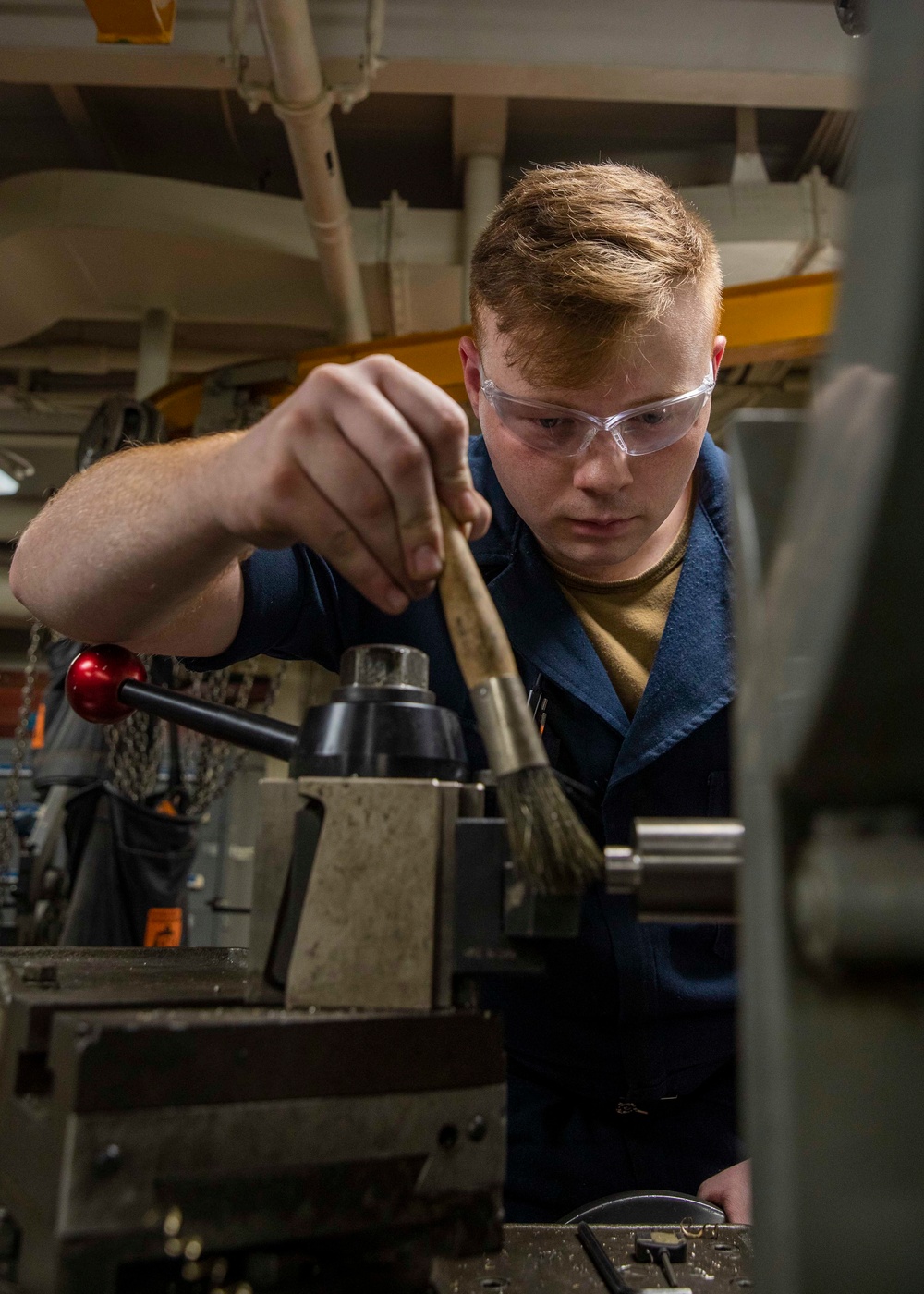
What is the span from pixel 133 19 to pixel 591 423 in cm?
171

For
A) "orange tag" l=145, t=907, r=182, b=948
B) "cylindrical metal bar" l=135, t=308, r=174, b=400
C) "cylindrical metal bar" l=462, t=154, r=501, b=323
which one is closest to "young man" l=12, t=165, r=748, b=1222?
"cylindrical metal bar" l=462, t=154, r=501, b=323

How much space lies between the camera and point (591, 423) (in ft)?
4.10

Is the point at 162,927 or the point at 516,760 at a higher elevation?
the point at 516,760

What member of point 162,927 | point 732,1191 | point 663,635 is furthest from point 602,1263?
point 162,927

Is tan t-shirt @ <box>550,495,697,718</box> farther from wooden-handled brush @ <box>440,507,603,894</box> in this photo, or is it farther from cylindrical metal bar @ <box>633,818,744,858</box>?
cylindrical metal bar @ <box>633,818,744,858</box>

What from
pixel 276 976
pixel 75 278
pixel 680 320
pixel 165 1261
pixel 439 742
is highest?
pixel 75 278

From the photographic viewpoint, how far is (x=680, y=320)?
126 centimetres

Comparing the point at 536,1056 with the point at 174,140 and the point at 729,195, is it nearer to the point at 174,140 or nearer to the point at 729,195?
the point at 729,195

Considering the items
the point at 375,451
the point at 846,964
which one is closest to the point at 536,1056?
the point at 375,451

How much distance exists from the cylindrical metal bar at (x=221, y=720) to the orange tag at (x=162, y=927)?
254cm

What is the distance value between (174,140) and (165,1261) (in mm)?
3858

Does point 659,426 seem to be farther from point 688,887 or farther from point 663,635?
point 688,887

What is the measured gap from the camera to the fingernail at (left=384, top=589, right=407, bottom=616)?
2.80ft

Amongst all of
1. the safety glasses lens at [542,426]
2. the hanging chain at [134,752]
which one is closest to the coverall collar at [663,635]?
the safety glasses lens at [542,426]
